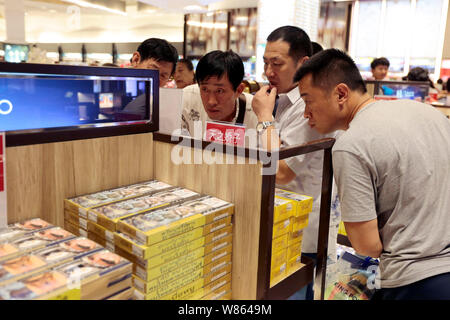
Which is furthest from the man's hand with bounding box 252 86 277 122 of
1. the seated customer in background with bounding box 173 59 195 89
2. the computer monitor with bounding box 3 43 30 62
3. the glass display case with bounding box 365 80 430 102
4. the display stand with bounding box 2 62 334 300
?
the computer monitor with bounding box 3 43 30 62

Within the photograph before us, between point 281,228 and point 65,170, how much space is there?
732 mm

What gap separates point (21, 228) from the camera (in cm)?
112

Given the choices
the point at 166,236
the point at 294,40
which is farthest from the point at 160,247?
the point at 294,40

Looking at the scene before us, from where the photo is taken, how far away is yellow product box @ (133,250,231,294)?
3.41 ft

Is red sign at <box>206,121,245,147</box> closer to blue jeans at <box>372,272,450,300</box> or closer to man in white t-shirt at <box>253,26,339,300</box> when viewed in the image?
A: man in white t-shirt at <box>253,26,339,300</box>

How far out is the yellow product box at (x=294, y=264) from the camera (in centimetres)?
139

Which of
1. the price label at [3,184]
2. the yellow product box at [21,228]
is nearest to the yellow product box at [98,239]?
the yellow product box at [21,228]

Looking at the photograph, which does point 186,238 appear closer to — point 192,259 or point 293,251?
point 192,259

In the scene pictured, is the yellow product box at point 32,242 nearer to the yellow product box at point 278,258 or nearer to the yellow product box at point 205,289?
the yellow product box at point 205,289

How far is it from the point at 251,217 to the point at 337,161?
421 mm

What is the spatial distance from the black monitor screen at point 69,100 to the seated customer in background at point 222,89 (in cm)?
45

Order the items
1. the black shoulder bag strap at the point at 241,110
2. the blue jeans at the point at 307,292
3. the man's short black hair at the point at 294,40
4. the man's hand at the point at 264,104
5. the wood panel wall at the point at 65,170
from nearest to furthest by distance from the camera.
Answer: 1. the wood panel wall at the point at 65,170
2. the blue jeans at the point at 307,292
3. the man's hand at the point at 264,104
4. the man's short black hair at the point at 294,40
5. the black shoulder bag strap at the point at 241,110
